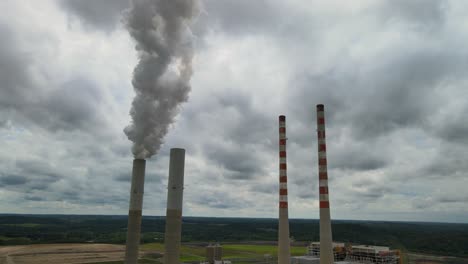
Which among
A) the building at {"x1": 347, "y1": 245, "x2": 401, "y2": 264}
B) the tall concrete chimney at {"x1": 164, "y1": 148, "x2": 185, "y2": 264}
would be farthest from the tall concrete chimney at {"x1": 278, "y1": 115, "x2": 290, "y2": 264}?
the building at {"x1": 347, "y1": 245, "x2": 401, "y2": 264}

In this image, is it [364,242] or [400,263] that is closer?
[400,263]

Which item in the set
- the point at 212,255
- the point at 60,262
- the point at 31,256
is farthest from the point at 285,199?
the point at 31,256

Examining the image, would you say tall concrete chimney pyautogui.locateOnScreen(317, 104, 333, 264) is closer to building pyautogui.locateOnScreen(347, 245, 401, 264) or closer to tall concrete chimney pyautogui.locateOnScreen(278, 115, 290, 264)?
tall concrete chimney pyautogui.locateOnScreen(278, 115, 290, 264)

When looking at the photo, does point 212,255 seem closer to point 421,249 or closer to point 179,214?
point 179,214

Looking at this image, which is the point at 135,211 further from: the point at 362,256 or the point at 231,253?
the point at 231,253

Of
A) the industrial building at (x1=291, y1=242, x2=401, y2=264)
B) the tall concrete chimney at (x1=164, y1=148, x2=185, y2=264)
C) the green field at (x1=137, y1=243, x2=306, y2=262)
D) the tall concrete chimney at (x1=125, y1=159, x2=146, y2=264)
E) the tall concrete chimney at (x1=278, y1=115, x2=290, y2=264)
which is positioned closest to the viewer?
the tall concrete chimney at (x1=164, y1=148, x2=185, y2=264)

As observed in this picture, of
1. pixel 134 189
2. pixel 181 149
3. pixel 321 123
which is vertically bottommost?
pixel 134 189

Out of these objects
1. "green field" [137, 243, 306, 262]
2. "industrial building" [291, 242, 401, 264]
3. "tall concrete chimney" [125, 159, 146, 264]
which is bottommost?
"green field" [137, 243, 306, 262]
